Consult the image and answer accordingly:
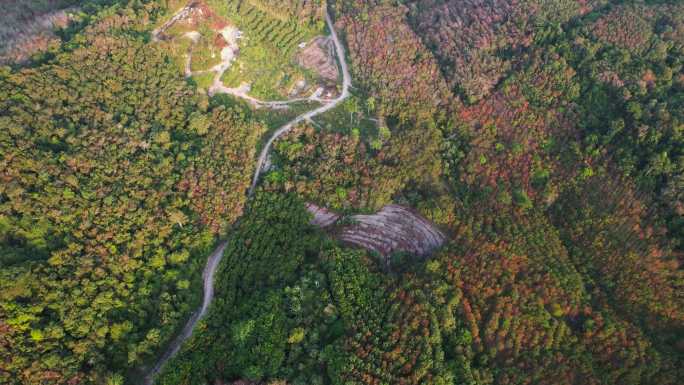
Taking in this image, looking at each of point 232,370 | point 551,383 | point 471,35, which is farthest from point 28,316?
point 471,35

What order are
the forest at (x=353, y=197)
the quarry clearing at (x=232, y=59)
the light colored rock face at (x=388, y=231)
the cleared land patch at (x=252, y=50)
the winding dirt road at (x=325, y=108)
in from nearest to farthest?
the forest at (x=353, y=197) → the light colored rock face at (x=388, y=231) → the winding dirt road at (x=325, y=108) → the quarry clearing at (x=232, y=59) → the cleared land patch at (x=252, y=50)

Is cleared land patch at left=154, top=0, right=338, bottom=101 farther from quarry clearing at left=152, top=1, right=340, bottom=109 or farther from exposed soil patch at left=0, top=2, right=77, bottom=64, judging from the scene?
exposed soil patch at left=0, top=2, right=77, bottom=64

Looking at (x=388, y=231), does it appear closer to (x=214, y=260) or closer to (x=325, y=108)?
(x=214, y=260)

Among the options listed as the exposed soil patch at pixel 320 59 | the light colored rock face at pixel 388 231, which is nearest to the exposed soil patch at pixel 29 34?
the exposed soil patch at pixel 320 59

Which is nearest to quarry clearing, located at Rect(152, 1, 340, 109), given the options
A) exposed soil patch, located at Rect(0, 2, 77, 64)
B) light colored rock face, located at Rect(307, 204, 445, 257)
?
exposed soil patch, located at Rect(0, 2, 77, 64)

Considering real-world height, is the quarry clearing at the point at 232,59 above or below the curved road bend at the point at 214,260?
above

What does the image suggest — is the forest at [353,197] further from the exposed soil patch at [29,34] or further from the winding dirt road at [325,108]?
the winding dirt road at [325,108]

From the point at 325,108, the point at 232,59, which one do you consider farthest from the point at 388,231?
the point at 232,59
